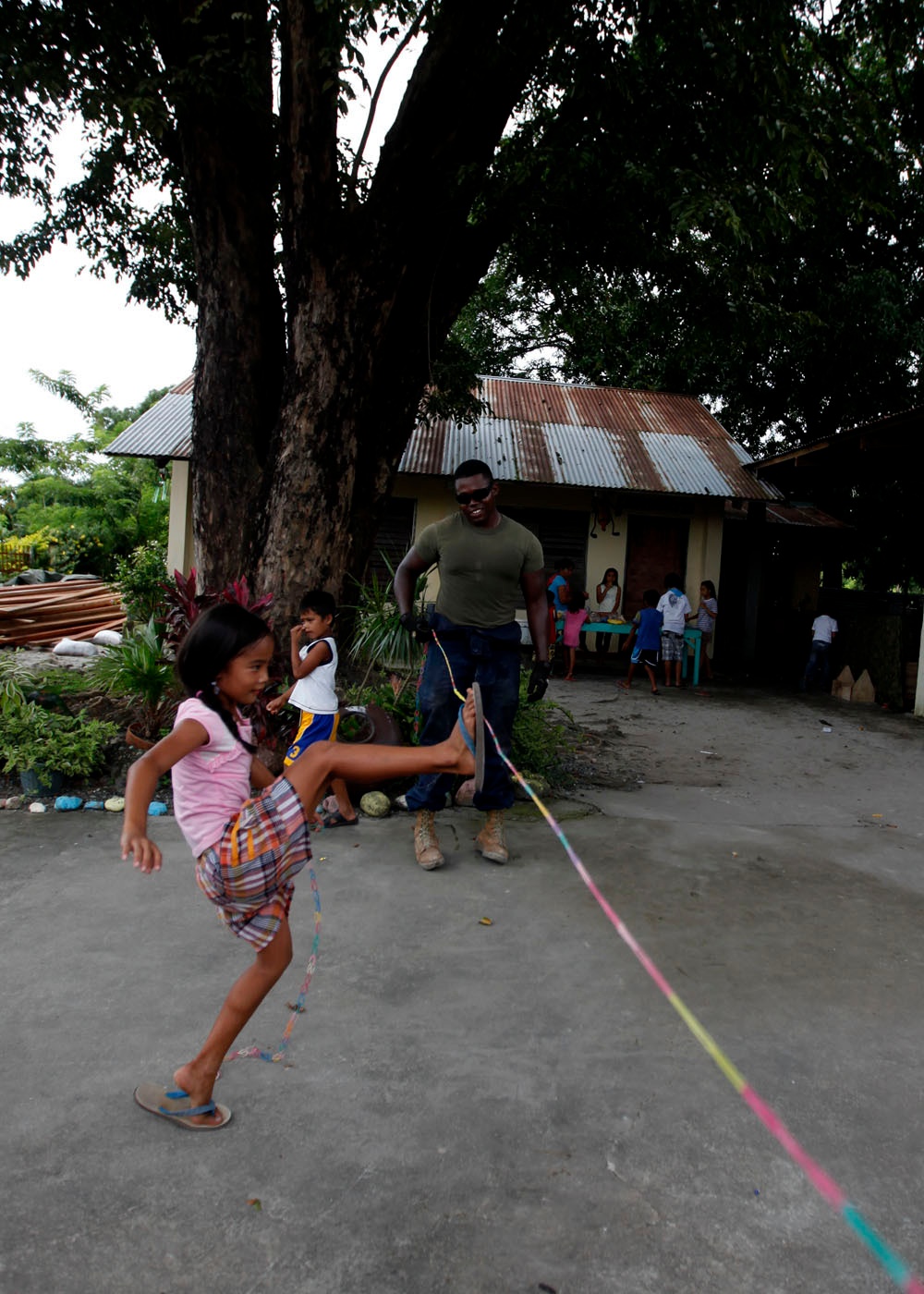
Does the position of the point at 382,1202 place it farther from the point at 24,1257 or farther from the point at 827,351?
the point at 827,351

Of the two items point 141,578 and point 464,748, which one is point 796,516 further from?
point 464,748

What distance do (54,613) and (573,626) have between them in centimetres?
676

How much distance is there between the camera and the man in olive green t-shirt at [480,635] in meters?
4.63

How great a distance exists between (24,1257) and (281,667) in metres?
4.17

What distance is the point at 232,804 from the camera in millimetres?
2451

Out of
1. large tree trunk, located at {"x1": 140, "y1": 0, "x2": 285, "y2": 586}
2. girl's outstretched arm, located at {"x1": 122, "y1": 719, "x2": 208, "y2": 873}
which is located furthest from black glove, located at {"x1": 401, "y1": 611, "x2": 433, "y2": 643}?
girl's outstretched arm, located at {"x1": 122, "y1": 719, "x2": 208, "y2": 873}

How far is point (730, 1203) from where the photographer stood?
2.15 m

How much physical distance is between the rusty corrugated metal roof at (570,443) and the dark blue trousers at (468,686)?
29.5 feet

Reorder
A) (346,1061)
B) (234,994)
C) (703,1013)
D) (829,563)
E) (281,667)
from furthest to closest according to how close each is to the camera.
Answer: (829,563) < (281,667) < (703,1013) < (346,1061) < (234,994)

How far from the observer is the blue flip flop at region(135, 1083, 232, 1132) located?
235cm

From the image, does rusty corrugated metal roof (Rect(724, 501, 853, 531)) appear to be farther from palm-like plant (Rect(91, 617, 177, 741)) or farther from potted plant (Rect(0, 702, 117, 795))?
potted plant (Rect(0, 702, 117, 795))

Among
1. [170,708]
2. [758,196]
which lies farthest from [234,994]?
[758,196]

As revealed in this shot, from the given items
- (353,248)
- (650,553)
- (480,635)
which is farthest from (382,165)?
(650,553)

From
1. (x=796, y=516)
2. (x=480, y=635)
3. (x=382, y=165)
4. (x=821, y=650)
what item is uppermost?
(x=382, y=165)
